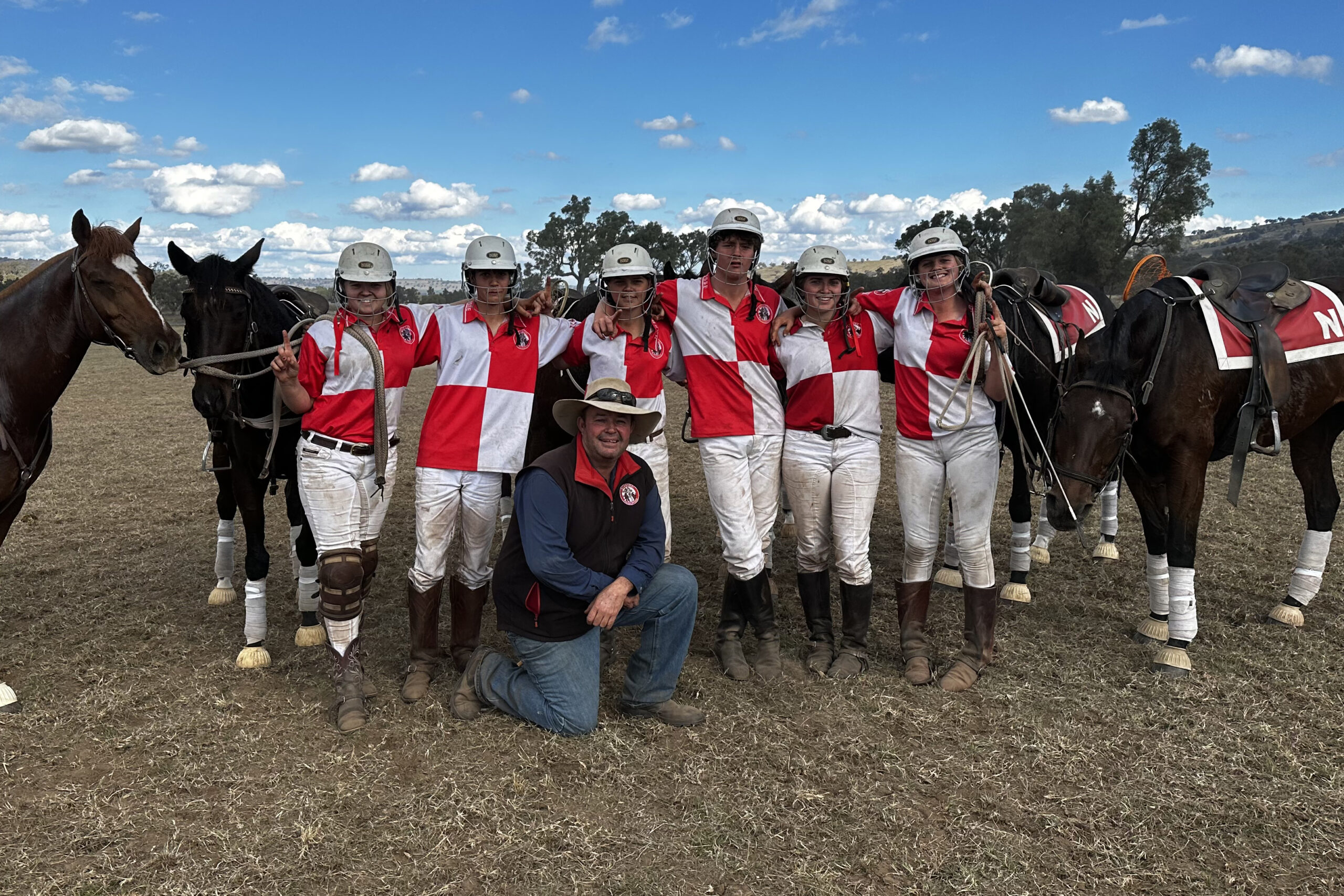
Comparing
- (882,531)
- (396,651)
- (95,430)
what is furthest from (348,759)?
(95,430)

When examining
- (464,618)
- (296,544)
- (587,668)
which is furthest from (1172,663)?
(296,544)

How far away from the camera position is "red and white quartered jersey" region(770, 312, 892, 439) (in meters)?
4.31

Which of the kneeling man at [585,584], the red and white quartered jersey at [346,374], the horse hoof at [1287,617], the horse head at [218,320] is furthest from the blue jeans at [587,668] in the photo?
the horse hoof at [1287,617]

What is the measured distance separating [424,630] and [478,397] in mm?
1293

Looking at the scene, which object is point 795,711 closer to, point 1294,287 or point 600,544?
point 600,544

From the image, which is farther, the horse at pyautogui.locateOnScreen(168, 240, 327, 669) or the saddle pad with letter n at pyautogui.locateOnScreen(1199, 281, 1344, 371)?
the saddle pad with letter n at pyautogui.locateOnScreen(1199, 281, 1344, 371)

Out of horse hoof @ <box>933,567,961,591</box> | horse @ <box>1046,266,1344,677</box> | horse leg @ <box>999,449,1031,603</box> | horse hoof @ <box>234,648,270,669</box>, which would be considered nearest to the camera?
horse @ <box>1046,266,1344,677</box>

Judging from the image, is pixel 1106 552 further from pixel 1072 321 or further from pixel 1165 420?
pixel 1165 420

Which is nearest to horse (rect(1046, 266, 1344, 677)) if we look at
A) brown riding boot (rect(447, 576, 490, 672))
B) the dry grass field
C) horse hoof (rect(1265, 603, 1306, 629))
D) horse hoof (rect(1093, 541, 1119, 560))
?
the dry grass field

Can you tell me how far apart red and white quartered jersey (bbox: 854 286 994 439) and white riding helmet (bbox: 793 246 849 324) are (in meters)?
0.33

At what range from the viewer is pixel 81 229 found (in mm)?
3988

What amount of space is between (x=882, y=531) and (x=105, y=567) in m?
6.24

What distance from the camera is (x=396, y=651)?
4.79m

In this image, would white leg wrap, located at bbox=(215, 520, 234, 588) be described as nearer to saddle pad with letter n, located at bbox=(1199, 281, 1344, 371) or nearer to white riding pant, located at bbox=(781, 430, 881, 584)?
white riding pant, located at bbox=(781, 430, 881, 584)
